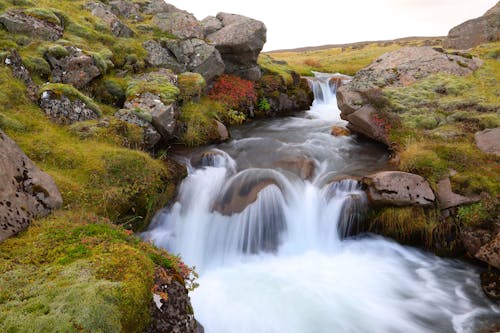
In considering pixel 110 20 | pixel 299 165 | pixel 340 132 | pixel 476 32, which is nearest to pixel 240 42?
pixel 110 20

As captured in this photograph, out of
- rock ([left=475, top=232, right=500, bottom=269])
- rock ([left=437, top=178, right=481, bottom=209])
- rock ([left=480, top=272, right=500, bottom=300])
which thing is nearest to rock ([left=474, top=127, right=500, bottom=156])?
rock ([left=437, top=178, right=481, bottom=209])

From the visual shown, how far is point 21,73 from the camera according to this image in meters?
11.0

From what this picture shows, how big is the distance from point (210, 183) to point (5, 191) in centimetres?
649

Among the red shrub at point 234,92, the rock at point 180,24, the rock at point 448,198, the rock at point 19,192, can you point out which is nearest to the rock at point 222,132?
the red shrub at point 234,92

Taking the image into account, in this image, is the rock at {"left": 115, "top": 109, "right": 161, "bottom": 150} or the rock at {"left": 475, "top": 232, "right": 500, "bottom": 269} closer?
the rock at {"left": 475, "top": 232, "right": 500, "bottom": 269}

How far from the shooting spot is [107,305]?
3.79 metres

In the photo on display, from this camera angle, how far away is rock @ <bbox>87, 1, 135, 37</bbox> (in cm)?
1811

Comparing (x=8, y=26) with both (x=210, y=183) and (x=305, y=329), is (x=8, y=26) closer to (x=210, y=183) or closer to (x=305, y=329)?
(x=210, y=183)

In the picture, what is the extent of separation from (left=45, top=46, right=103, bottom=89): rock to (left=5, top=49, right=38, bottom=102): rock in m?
0.92

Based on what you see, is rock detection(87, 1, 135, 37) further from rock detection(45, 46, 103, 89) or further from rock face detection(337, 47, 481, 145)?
rock face detection(337, 47, 481, 145)

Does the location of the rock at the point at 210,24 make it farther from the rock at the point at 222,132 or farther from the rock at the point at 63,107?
the rock at the point at 63,107

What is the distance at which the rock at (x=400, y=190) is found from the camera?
9.62m

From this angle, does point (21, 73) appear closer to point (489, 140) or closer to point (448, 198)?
point (448, 198)

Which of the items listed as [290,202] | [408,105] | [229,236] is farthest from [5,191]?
[408,105]
